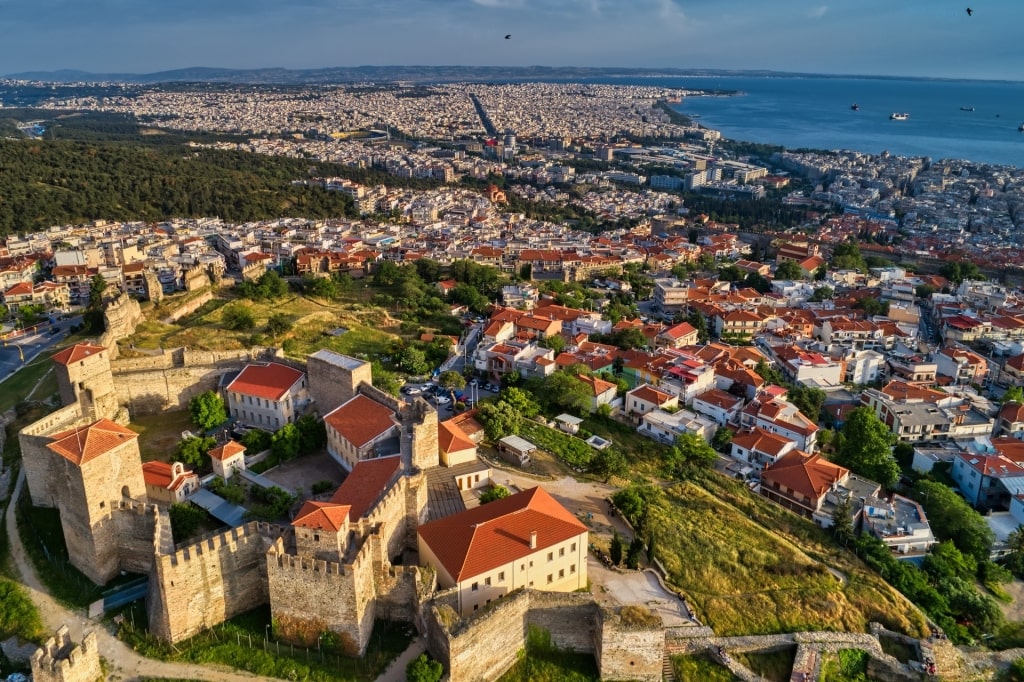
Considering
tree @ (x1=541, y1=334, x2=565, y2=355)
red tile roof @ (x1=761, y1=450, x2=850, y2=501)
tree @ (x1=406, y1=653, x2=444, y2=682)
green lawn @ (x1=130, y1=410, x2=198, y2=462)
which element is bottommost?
red tile roof @ (x1=761, y1=450, x2=850, y2=501)

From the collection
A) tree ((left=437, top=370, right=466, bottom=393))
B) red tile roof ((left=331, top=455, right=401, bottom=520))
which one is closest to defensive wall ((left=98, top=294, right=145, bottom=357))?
tree ((left=437, top=370, right=466, bottom=393))

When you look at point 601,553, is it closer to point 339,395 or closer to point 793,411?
point 339,395

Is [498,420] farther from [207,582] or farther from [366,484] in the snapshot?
[207,582]

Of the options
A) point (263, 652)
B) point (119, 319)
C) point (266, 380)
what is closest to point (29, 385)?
point (119, 319)

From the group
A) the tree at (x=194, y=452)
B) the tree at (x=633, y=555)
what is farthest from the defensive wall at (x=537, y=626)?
the tree at (x=194, y=452)

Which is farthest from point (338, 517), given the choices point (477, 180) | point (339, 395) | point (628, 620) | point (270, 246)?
point (477, 180)

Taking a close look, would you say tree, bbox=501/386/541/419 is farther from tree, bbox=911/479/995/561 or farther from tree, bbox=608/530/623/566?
tree, bbox=911/479/995/561
